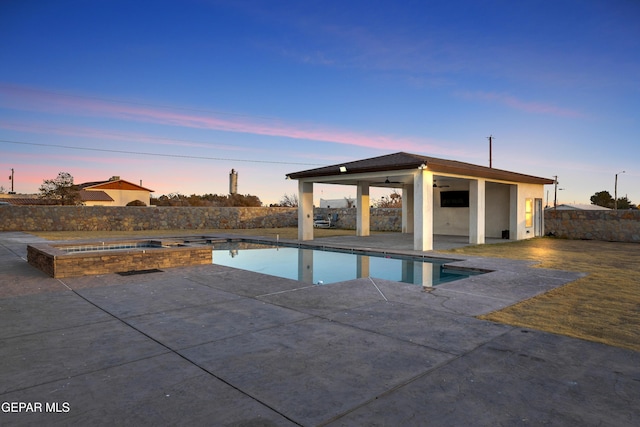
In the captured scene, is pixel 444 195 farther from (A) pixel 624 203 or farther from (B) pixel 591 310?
(A) pixel 624 203

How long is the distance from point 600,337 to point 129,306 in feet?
20.6

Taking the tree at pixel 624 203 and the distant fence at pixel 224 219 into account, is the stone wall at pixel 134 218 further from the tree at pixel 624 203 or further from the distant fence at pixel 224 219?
the tree at pixel 624 203

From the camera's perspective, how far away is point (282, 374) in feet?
10.5

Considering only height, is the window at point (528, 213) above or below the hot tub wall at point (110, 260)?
above

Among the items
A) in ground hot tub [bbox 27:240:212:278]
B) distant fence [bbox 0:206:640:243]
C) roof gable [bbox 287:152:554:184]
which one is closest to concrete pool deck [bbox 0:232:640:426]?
in ground hot tub [bbox 27:240:212:278]

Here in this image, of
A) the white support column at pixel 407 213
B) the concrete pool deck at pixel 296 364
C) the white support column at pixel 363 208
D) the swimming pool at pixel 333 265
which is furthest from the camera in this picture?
the white support column at pixel 407 213

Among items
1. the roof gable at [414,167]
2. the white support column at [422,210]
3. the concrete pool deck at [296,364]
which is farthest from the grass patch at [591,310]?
the roof gable at [414,167]

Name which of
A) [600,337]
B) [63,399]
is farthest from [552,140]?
[63,399]

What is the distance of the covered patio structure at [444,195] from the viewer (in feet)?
44.2

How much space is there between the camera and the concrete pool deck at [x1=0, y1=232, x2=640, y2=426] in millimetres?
2574

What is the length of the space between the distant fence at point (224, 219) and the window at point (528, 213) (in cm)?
232

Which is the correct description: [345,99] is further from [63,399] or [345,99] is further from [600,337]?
[63,399]

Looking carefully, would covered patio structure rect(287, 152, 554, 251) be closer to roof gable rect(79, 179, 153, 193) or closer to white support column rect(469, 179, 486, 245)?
white support column rect(469, 179, 486, 245)

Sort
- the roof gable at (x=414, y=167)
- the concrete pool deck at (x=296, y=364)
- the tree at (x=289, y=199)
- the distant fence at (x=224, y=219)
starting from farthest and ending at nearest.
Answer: the tree at (x=289, y=199) → the distant fence at (x=224, y=219) → the roof gable at (x=414, y=167) → the concrete pool deck at (x=296, y=364)
